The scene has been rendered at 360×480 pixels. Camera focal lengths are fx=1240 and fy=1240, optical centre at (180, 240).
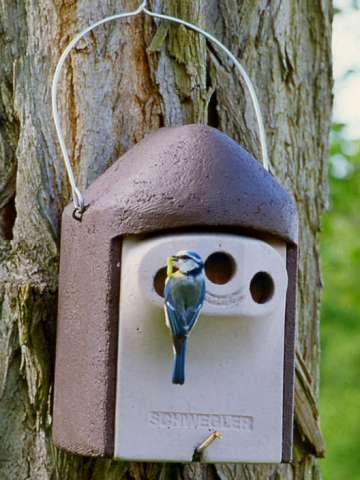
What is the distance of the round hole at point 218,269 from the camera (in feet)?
8.71

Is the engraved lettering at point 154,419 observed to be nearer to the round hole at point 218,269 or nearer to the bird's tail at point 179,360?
A: the bird's tail at point 179,360

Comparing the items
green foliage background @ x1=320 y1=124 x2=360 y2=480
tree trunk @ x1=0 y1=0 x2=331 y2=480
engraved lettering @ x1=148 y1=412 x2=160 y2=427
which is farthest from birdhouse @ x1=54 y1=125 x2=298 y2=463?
green foliage background @ x1=320 y1=124 x2=360 y2=480

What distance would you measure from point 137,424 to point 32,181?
697 mm

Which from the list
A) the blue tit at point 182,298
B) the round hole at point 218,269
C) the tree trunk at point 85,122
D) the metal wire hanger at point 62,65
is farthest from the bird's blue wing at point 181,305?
the tree trunk at point 85,122

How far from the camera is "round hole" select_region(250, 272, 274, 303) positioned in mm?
2699

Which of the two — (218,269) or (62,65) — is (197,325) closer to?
(218,269)

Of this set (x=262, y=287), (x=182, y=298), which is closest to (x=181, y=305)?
(x=182, y=298)

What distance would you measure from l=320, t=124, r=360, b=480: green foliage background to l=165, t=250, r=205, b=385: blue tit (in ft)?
13.3

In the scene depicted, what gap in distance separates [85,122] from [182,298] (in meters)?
0.68

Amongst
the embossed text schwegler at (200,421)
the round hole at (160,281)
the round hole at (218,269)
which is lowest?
the embossed text schwegler at (200,421)

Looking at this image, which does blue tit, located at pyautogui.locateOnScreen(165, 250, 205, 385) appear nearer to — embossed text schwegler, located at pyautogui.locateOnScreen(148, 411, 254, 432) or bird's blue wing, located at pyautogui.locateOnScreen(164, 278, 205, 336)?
bird's blue wing, located at pyautogui.locateOnScreen(164, 278, 205, 336)

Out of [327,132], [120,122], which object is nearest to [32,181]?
[120,122]

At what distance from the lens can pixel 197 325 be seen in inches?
105

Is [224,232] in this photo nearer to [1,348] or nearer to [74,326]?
[74,326]
